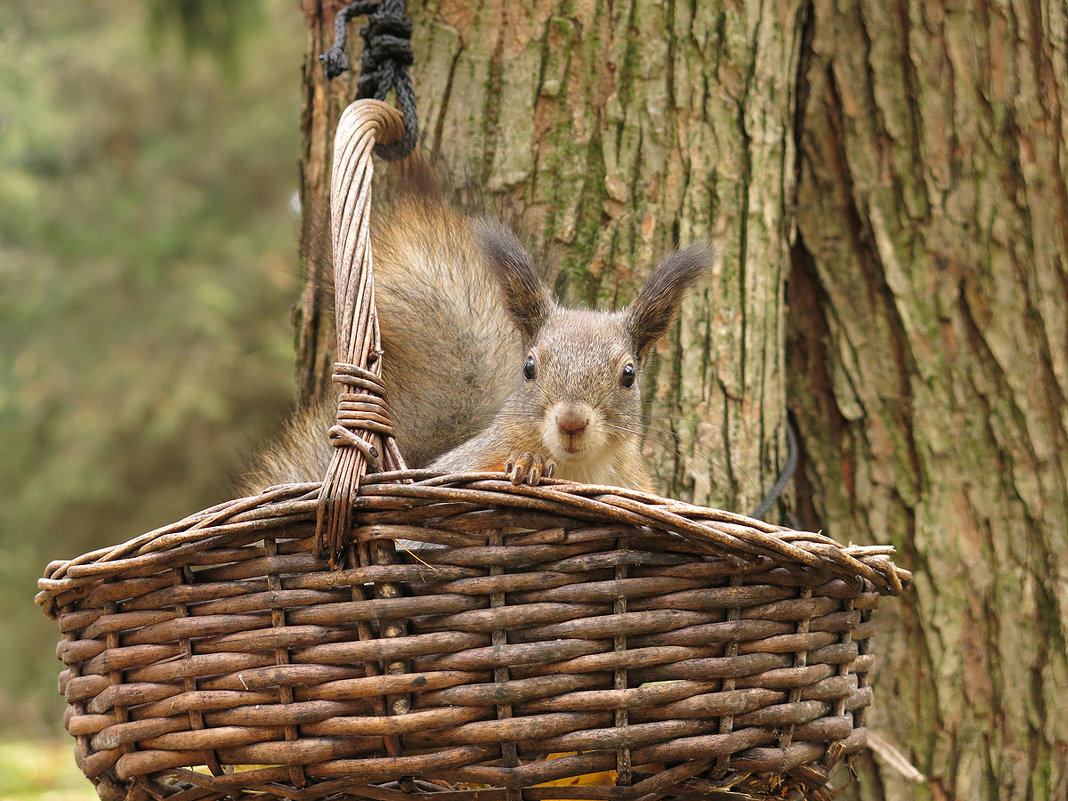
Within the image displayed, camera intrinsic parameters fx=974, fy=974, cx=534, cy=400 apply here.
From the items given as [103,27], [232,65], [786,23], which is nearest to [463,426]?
[786,23]

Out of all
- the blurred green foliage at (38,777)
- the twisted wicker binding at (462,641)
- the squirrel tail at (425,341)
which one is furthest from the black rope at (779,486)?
the blurred green foliage at (38,777)

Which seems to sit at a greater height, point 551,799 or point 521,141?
point 521,141

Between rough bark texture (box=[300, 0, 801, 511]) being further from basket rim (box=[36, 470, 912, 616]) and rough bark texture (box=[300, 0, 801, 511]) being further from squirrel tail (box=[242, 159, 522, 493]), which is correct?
basket rim (box=[36, 470, 912, 616])

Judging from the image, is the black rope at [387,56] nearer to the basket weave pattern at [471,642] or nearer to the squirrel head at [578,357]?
the squirrel head at [578,357]

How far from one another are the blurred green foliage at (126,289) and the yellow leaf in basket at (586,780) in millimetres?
4891

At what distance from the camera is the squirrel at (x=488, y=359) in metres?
1.44

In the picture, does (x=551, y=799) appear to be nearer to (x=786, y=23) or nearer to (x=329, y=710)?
(x=329, y=710)

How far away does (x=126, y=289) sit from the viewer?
6.59m

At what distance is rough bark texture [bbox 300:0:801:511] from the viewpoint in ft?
5.65

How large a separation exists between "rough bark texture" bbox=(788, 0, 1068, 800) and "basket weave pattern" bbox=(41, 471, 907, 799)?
37.3 inches

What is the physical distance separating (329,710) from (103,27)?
23.7 feet

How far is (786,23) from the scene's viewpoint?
1839 mm

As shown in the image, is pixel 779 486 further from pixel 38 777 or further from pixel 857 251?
pixel 38 777

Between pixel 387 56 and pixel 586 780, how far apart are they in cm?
105
